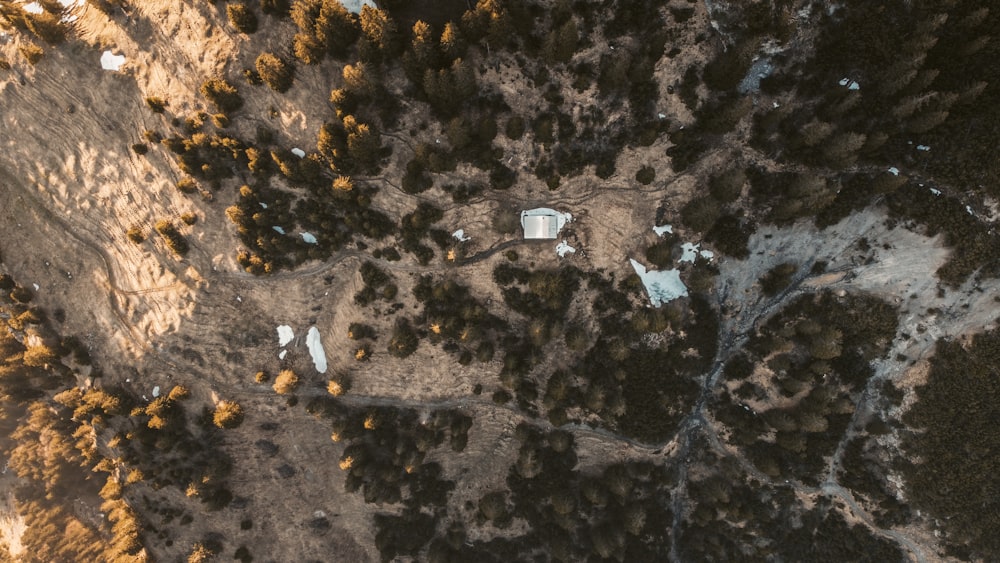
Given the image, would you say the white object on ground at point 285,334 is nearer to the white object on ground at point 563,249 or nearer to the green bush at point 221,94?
the green bush at point 221,94

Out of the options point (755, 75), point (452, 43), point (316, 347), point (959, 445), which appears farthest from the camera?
point (316, 347)

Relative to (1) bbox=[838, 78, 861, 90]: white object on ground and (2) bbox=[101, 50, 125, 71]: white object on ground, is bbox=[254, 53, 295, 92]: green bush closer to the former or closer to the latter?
(2) bbox=[101, 50, 125, 71]: white object on ground

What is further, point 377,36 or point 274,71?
point 274,71

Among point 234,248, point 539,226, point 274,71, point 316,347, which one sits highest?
point 274,71

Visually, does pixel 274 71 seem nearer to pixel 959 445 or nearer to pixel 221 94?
pixel 221 94

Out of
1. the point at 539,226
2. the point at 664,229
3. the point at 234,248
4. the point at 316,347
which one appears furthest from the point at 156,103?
the point at 664,229

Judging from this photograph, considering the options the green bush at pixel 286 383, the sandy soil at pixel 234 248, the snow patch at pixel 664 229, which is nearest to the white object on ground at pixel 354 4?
the sandy soil at pixel 234 248

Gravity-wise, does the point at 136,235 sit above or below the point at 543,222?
below

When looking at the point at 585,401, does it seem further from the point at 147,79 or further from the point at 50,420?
the point at 50,420
